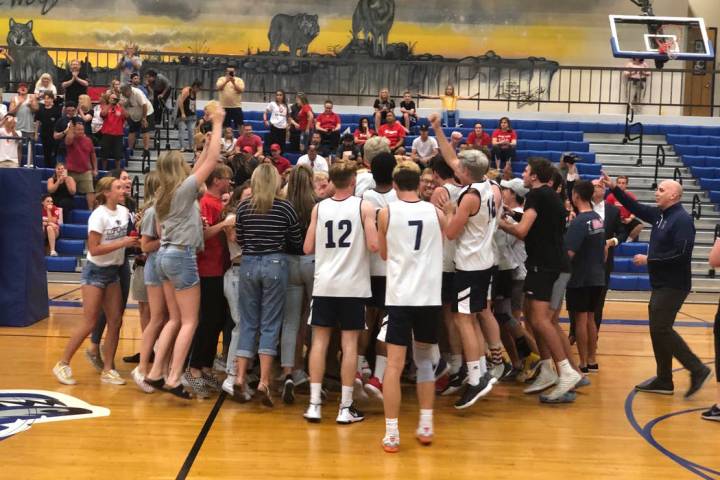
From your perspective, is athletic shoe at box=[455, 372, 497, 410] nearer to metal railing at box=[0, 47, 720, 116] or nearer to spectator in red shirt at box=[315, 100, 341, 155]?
spectator in red shirt at box=[315, 100, 341, 155]

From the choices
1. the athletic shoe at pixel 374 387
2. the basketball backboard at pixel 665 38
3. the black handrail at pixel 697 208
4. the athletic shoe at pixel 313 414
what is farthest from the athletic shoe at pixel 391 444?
the black handrail at pixel 697 208

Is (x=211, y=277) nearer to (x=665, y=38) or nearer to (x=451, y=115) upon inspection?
(x=665, y=38)

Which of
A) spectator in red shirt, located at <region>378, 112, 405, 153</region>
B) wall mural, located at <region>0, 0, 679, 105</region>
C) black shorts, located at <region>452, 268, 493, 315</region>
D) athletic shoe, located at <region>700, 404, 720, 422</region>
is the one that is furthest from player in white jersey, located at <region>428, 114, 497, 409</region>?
wall mural, located at <region>0, 0, 679, 105</region>

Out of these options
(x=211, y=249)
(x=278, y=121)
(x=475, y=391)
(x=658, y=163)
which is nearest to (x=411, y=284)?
(x=475, y=391)

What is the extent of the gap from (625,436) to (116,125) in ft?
43.1

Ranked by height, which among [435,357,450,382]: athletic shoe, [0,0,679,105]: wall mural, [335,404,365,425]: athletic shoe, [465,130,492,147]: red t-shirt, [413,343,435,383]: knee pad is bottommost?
[335,404,365,425]: athletic shoe

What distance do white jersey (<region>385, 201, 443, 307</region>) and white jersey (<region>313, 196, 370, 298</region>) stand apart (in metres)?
0.42

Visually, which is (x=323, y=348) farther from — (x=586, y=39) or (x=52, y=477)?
(x=586, y=39)

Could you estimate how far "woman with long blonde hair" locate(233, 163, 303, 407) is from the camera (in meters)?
6.65

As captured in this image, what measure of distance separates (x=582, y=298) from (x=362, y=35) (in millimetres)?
18201

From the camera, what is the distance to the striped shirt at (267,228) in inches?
262

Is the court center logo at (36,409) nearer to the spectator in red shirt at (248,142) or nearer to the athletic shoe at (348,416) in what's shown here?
the athletic shoe at (348,416)

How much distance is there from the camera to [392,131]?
680 inches

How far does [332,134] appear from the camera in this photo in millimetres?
18219
